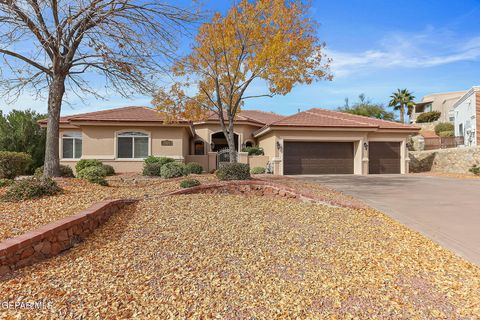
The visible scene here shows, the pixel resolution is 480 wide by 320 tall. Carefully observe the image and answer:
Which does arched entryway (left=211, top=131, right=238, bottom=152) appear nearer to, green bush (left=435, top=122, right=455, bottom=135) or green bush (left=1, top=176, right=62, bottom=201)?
green bush (left=1, top=176, right=62, bottom=201)

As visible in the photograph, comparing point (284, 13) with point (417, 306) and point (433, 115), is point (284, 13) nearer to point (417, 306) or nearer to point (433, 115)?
point (417, 306)

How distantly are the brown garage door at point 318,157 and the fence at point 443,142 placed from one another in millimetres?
14012

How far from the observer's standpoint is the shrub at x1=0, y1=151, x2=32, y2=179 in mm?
11672

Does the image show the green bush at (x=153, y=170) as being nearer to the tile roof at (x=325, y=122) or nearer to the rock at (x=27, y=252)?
the tile roof at (x=325, y=122)

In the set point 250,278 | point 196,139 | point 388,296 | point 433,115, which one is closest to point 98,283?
point 250,278

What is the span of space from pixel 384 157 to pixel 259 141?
30.2 ft

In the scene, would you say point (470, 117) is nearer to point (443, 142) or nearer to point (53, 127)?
point (443, 142)

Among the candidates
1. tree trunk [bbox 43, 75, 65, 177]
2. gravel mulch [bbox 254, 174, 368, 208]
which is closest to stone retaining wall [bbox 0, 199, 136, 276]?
tree trunk [bbox 43, 75, 65, 177]

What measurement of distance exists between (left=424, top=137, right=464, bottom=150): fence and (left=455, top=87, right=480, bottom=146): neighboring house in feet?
2.19

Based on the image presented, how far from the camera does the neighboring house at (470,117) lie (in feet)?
87.8

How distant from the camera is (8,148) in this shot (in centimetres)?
2017

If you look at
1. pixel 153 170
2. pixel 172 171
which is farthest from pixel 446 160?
pixel 153 170

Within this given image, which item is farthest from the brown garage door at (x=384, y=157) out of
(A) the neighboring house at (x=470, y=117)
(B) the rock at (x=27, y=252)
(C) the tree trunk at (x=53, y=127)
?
(B) the rock at (x=27, y=252)

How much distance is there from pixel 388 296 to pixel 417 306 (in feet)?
1.00
